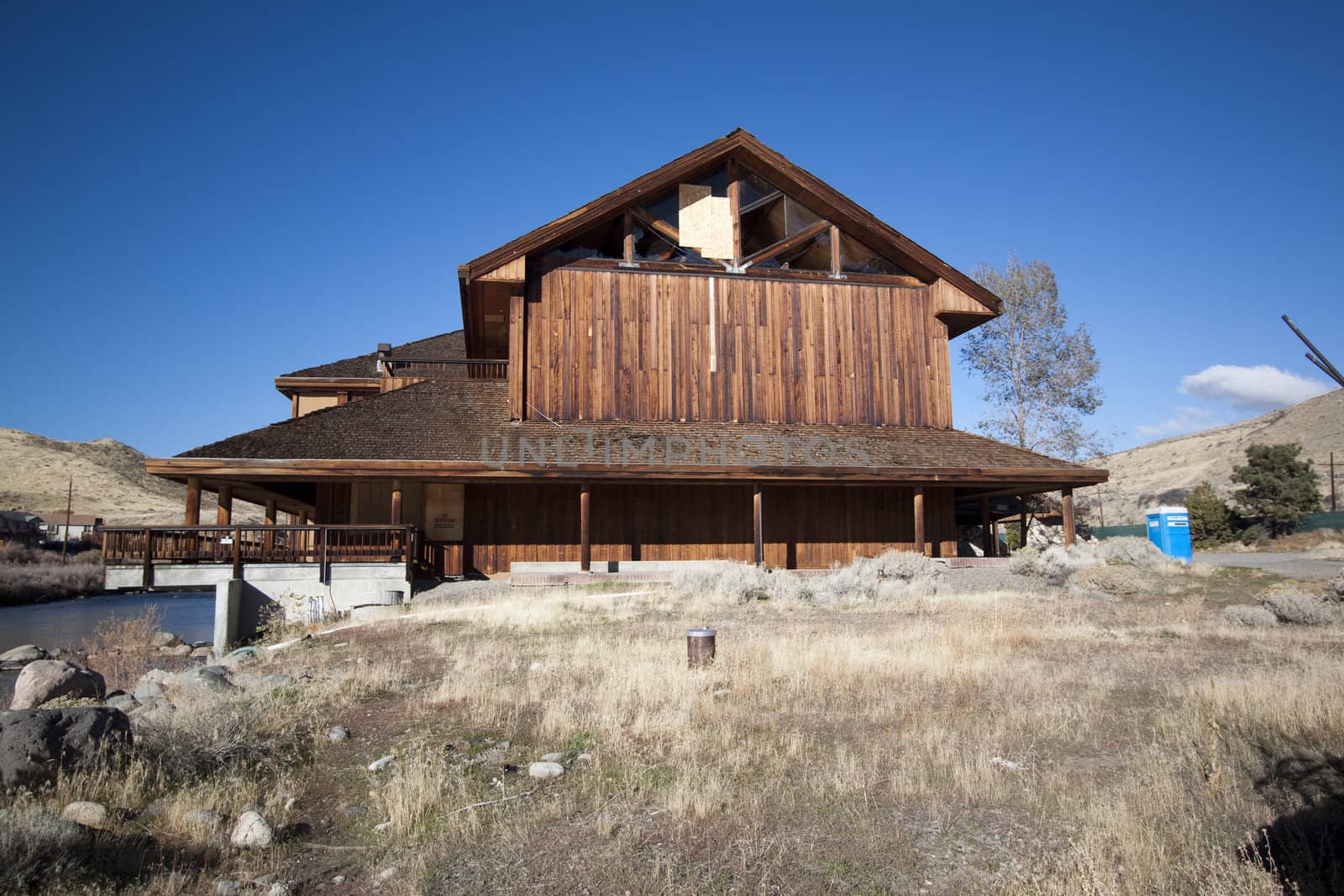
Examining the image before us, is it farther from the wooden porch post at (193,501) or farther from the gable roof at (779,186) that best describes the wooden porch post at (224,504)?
the gable roof at (779,186)

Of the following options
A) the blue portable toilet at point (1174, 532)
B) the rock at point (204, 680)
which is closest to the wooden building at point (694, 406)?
→ the blue portable toilet at point (1174, 532)

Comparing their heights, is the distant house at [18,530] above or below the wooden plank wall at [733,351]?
below

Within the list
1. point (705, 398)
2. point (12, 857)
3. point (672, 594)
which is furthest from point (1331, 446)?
point (12, 857)

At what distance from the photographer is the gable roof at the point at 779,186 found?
20938mm

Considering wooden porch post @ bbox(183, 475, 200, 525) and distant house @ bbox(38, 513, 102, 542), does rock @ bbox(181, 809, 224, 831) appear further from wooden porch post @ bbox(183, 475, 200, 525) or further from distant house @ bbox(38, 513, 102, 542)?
distant house @ bbox(38, 513, 102, 542)

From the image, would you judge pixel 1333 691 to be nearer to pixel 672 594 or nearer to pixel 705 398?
pixel 672 594

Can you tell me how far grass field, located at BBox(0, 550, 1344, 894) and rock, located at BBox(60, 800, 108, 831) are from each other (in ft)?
0.51

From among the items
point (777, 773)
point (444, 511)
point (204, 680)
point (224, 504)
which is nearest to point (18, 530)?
point (224, 504)

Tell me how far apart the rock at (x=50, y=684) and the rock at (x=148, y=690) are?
178 centimetres

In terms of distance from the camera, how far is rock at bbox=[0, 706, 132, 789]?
19.1 feet

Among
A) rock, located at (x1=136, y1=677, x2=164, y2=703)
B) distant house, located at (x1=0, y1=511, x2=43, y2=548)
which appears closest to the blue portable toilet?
rock, located at (x1=136, y1=677, x2=164, y2=703)

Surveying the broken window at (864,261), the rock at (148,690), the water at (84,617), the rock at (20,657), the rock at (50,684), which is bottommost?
the water at (84,617)

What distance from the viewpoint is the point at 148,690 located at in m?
10.6

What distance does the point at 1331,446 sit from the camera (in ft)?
222
